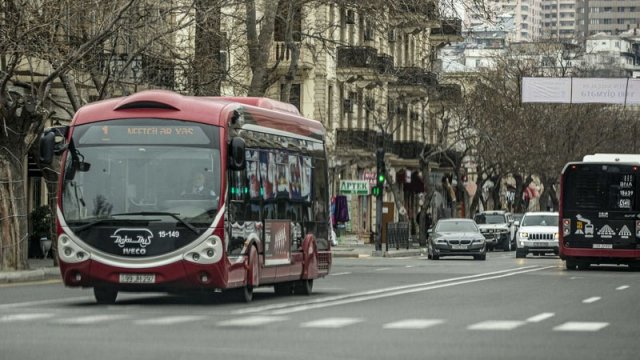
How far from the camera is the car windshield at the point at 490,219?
76.6 meters

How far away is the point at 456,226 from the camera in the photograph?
58156mm

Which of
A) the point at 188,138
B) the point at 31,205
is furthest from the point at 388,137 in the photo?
the point at 188,138

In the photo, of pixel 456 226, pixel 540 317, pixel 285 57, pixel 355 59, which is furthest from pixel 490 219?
pixel 540 317

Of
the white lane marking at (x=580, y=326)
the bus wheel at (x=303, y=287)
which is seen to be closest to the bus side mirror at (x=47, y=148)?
the bus wheel at (x=303, y=287)

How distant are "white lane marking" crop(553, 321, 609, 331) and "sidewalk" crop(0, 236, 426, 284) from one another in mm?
14373

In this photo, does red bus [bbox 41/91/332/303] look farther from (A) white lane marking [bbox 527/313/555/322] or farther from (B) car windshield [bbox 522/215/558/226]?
(B) car windshield [bbox 522/215/558/226]

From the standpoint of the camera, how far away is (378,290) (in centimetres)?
2925

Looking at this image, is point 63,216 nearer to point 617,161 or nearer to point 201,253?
point 201,253

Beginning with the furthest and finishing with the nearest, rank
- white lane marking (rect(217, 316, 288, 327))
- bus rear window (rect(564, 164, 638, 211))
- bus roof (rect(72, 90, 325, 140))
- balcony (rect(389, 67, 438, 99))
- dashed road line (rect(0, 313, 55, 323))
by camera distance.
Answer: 1. balcony (rect(389, 67, 438, 99))
2. bus rear window (rect(564, 164, 638, 211))
3. bus roof (rect(72, 90, 325, 140))
4. dashed road line (rect(0, 313, 55, 323))
5. white lane marking (rect(217, 316, 288, 327))

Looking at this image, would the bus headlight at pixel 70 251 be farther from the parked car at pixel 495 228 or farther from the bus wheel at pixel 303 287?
the parked car at pixel 495 228

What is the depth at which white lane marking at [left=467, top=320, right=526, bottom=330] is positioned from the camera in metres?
18.7

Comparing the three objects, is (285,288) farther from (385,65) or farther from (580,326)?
(385,65)

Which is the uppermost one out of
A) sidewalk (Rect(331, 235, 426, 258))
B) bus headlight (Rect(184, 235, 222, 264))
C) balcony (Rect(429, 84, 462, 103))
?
balcony (Rect(429, 84, 462, 103))

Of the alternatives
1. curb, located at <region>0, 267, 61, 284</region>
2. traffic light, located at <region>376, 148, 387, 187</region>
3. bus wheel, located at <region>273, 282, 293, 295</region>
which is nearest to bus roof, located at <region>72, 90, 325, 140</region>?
bus wheel, located at <region>273, 282, 293, 295</region>
